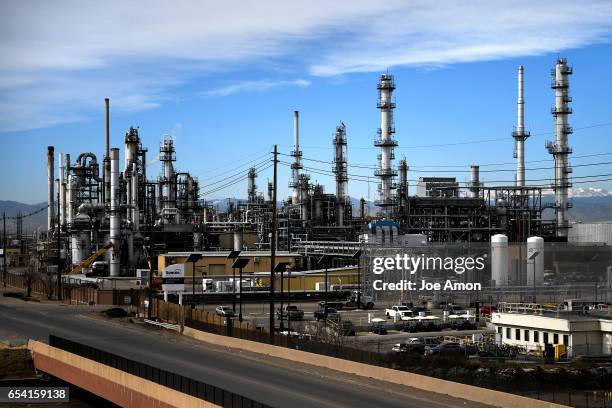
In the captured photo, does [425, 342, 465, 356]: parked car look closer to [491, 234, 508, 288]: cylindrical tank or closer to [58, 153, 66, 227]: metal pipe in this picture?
[491, 234, 508, 288]: cylindrical tank

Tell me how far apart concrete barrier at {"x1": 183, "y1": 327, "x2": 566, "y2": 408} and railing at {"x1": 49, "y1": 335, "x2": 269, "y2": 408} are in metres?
7.70

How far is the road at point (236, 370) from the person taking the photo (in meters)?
28.4

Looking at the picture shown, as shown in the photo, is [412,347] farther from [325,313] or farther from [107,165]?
[107,165]

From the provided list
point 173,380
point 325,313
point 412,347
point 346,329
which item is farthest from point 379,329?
point 173,380

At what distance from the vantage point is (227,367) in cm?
3591

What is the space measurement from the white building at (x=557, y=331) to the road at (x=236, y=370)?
14.1m

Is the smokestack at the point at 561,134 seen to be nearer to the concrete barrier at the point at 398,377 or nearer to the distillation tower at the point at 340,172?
the distillation tower at the point at 340,172

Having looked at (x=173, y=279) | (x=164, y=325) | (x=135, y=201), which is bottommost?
(x=164, y=325)

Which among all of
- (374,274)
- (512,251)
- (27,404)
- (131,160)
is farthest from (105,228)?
(27,404)

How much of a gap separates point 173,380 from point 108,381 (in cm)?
547

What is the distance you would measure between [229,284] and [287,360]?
127 ft

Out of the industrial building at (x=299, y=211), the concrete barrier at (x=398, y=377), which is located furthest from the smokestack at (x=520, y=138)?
the concrete barrier at (x=398, y=377)

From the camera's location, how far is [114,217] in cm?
9069

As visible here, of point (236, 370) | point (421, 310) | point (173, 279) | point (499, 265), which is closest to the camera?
point (236, 370)
